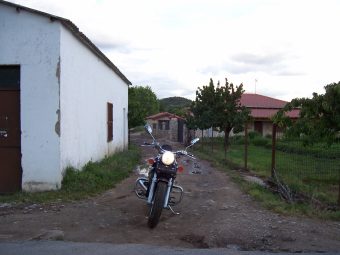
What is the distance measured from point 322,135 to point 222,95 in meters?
19.5

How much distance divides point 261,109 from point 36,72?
140 ft

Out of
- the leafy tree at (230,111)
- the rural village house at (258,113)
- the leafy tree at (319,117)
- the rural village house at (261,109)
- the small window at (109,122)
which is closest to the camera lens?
the leafy tree at (319,117)

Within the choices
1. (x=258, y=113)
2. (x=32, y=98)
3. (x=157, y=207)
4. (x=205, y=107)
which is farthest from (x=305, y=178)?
(x=258, y=113)

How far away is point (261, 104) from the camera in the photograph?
168ft

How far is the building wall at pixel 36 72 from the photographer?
31.2ft

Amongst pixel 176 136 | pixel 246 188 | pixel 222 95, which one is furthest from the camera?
pixel 176 136

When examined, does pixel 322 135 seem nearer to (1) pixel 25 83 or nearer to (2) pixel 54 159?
(2) pixel 54 159

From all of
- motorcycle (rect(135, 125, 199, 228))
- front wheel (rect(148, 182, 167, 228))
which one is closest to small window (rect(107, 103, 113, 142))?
motorcycle (rect(135, 125, 199, 228))

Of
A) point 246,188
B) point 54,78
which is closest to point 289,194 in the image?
point 246,188

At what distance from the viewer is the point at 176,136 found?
45.2 metres

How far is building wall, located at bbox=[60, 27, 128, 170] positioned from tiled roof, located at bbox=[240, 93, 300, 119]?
3287 cm

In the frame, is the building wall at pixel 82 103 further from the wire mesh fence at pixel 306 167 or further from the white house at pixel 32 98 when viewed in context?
the wire mesh fence at pixel 306 167

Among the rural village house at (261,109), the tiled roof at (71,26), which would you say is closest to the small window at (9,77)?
the tiled roof at (71,26)

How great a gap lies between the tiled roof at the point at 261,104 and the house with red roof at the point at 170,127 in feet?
25.8
